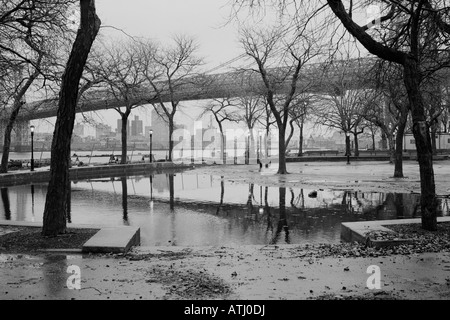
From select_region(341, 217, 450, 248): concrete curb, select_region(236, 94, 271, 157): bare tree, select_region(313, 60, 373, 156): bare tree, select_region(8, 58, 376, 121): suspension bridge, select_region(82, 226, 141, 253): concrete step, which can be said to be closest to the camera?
select_region(82, 226, 141, 253): concrete step

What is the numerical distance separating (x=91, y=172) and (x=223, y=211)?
63.0ft

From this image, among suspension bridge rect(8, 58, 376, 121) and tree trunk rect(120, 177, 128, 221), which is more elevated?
suspension bridge rect(8, 58, 376, 121)

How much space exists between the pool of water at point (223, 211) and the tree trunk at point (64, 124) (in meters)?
2.01

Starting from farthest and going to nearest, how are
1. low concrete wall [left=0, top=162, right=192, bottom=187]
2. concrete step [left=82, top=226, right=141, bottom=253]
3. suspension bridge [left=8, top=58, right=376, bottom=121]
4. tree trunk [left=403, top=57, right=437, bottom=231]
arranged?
suspension bridge [left=8, top=58, right=376, bottom=121] < low concrete wall [left=0, top=162, right=192, bottom=187] < tree trunk [left=403, top=57, right=437, bottom=231] < concrete step [left=82, top=226, right=141, bottom=253]

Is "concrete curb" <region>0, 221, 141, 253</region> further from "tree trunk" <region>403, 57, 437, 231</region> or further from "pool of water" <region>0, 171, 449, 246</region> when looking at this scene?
"tree trunk" <region>403, 57, 437, 231</region>

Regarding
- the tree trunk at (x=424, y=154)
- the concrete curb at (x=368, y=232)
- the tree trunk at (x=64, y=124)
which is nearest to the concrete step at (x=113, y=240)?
the tree trunk at (x=64, y=124)

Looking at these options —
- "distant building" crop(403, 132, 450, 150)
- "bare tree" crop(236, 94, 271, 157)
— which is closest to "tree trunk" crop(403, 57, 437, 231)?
"bare tree" crop(236, 94, 271, 157)

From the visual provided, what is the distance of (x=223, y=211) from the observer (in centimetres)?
1480

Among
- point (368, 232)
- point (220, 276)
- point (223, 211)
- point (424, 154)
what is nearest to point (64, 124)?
point (220, 276)

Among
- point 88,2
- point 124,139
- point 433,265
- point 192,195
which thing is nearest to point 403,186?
point 192,195

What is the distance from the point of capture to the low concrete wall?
25766 millimetres

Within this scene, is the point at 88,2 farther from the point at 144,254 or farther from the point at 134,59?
the point at 134,59

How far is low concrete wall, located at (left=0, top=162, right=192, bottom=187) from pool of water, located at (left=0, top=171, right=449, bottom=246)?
3.82 m

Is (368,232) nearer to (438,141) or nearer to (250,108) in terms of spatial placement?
(250,108)
